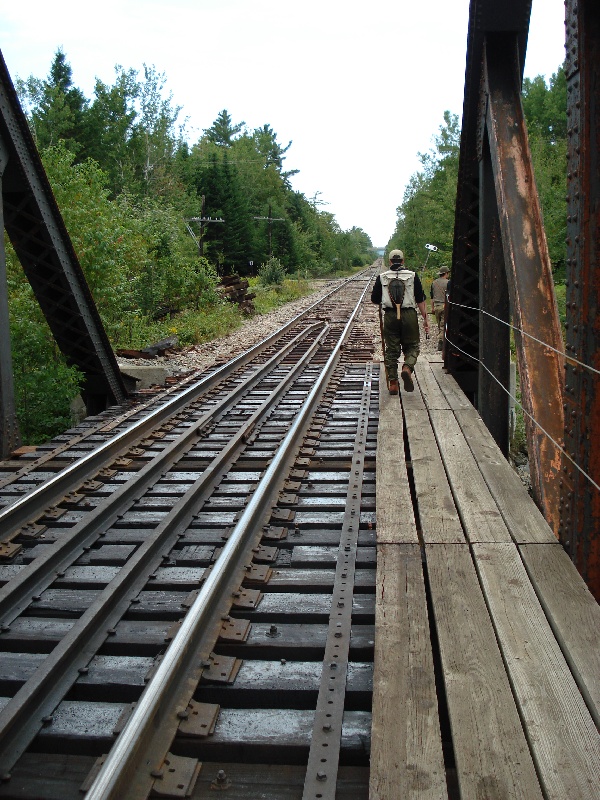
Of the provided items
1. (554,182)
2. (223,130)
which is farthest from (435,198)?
(223,130)

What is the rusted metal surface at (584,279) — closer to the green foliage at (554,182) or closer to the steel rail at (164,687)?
the steel rail at (164,687)

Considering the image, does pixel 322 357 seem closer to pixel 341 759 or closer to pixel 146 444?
pixel 146 444

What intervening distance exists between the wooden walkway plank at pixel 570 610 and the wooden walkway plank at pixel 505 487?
0.21m

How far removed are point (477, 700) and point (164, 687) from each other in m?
1.19

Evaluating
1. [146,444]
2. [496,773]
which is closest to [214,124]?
[146,444]

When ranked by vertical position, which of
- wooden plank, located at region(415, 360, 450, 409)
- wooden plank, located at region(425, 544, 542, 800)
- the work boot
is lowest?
wooden plank, located at region(415, 360, 450, 409)

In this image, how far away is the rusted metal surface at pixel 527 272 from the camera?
4.76 meters

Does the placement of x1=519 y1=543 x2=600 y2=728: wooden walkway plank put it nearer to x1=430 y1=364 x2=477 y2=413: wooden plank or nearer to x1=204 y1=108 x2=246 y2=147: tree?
x1=430 y1=364 x2=477 y2=413: wooden plank

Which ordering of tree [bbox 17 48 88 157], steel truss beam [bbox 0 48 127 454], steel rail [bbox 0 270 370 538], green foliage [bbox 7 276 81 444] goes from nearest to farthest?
steel rail [bbox 0 270 370 538]
steel truss beam [bbox 0 48 127 454]
green foliage [bbox 7 276 81 444]
tree [bbox 17 48 88 157]

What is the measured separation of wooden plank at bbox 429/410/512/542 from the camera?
4355 mm

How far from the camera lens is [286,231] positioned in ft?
200

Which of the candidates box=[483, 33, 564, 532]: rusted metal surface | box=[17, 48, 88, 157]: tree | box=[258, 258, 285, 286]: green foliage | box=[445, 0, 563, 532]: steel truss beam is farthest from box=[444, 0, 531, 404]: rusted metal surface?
box=[17, 48, 88, 157]: tree

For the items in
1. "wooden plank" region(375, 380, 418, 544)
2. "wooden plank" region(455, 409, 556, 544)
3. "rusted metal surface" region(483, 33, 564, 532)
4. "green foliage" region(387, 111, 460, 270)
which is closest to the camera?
"wooden plank" region(455, 409, 556, 544)

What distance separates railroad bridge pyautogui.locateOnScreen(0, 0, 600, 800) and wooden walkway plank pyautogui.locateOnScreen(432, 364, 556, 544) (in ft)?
0.08
